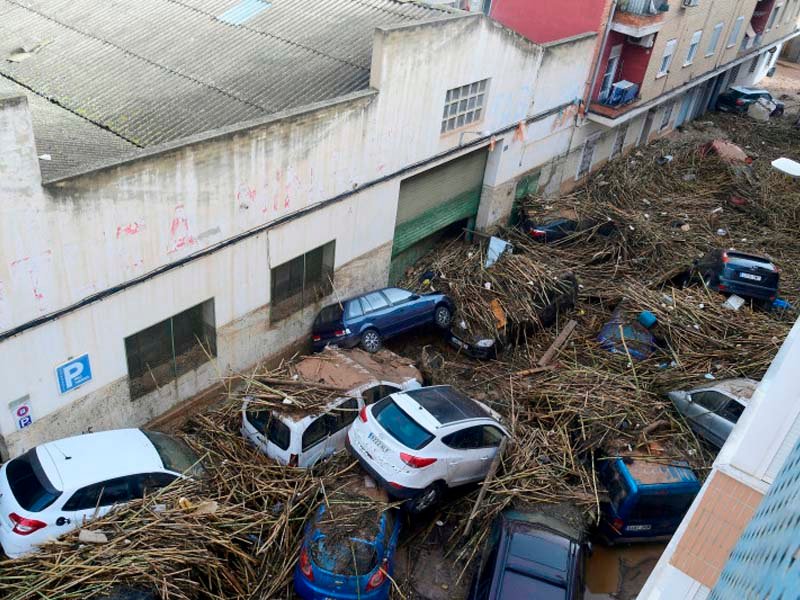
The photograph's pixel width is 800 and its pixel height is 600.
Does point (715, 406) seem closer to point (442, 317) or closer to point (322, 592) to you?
point (442, 317)

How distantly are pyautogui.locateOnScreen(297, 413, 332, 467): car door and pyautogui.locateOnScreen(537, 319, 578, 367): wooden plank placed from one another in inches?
207

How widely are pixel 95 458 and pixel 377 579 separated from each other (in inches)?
162

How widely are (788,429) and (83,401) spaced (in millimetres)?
9740

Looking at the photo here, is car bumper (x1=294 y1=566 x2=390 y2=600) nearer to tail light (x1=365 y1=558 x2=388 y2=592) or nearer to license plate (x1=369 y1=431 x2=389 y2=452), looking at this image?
tail light (x1=365 y1=558 x2=388 y2=592)

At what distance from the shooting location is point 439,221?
59.9 feet

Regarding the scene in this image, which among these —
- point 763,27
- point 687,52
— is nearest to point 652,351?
point 687,52

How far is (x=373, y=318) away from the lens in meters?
14.6

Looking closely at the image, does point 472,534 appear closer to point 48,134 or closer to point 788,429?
point 788,429

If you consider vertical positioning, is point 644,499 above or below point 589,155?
above

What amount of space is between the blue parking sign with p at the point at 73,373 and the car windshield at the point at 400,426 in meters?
4.52

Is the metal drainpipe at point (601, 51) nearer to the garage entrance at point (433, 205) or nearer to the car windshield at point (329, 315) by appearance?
the garage entrance at point (433, 205)

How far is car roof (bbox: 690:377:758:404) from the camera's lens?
Result: 40.1 feet

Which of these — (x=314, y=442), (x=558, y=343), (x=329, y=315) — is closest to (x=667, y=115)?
(x=558, y=343)

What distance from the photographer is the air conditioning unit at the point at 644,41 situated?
70.6ft
